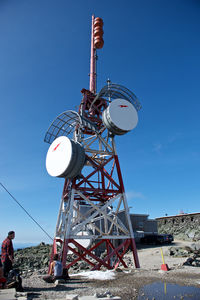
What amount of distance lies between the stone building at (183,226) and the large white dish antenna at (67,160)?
3457cm

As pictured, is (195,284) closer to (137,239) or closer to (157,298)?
(157,298)

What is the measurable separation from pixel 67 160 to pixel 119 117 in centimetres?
548

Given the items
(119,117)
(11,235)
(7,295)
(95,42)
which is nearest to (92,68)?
(95,42)

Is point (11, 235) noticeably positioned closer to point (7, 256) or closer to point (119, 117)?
point (7, 256)

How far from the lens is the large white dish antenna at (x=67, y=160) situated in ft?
51.7

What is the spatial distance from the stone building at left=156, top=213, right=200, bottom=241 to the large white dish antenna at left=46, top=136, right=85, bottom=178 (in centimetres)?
3457

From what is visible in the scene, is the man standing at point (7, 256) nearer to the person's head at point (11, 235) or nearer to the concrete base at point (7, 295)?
the person's head at point (11, 235)

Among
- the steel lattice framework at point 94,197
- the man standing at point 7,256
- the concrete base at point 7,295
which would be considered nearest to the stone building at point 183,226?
the steel lattice framework at point 94,197

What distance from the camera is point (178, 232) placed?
4841cm

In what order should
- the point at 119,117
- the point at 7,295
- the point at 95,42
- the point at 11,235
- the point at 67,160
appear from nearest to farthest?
the point at 7,295, the point at 11,235, the point at 67,160, the point at 119,117, the point at 95,42

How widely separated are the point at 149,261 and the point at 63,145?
1684 centimetres

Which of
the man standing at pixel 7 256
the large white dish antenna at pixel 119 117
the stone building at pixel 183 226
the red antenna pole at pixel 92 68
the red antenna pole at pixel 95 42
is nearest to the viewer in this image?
the man standing at pixel 7 256

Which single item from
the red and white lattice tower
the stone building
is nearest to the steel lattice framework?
the red and white lattice tower

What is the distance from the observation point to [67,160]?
15797mm
